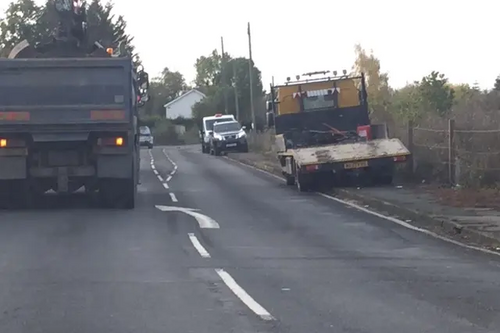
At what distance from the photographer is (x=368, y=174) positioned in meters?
26.9

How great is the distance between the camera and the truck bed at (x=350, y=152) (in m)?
25.6

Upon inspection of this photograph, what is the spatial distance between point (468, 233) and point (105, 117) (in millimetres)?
7981

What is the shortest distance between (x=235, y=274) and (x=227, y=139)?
4683 centimetres

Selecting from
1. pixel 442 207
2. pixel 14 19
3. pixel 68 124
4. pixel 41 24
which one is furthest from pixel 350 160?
pixel 14 19

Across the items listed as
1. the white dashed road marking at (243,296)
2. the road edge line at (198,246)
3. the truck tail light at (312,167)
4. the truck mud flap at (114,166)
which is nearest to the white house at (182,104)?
the truck tail light at (312,167)

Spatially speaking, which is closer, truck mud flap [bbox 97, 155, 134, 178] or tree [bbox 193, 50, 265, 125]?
truck mud flap [bbox 97, 155, 134, 178]

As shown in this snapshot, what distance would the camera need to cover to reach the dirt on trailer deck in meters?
16.3

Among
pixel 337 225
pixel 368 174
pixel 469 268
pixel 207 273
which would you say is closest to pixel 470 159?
pixel 368 174

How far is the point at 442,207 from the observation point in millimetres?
20000

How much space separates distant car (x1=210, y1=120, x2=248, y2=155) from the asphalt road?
37.5 metres

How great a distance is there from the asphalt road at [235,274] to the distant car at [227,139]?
37.5 m

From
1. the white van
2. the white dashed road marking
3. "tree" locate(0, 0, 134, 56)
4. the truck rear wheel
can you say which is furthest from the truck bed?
"tree" locate(0, 0, 134, 56)

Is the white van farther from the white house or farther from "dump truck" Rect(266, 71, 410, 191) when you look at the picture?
the white house

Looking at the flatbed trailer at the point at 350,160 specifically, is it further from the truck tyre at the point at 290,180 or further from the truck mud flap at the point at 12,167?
the truck mud flap at the point at 12,167
